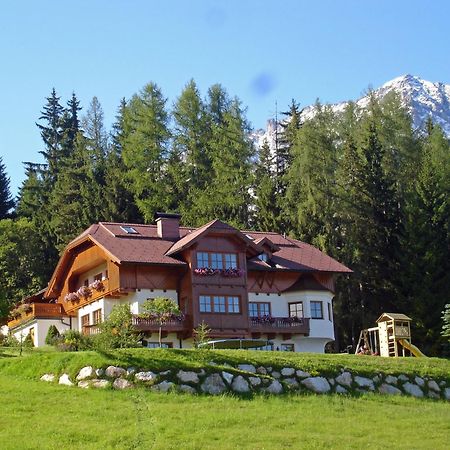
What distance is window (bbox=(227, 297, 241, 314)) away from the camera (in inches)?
1836

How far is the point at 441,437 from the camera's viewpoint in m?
23.0

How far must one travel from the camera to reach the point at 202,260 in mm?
46469

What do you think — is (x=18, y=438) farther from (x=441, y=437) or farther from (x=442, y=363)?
(x=442, y=363)

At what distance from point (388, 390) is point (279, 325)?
17835 mm

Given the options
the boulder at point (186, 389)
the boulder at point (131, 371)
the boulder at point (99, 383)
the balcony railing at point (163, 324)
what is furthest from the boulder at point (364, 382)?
the balcony railing at point (163, 324)

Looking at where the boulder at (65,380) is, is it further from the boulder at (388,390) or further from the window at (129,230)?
the window at (129,230)

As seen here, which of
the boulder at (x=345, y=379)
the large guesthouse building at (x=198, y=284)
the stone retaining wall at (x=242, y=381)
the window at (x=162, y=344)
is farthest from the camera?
the large guesthouse building at (x=198, y=284)

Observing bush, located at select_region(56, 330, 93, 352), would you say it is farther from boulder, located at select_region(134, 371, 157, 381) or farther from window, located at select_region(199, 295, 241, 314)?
window, located at select_region(199, 295, 241, 314)

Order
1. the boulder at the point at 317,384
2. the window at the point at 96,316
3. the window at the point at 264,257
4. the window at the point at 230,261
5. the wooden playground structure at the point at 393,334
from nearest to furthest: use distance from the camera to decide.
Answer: the boulder at the point at 317,384, the wooden playground structure at the point at 393,334, the window at the point at 96,316, the window at the point at 230,261, the window at the point at 264,257

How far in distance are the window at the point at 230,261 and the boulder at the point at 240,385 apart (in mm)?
19955

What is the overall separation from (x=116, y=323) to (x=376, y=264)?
27.9m

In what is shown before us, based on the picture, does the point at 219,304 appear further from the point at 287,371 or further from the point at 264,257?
the point at 287,371

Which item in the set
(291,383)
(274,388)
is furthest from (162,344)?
(274,388)

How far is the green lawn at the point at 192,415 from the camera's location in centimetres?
2066
